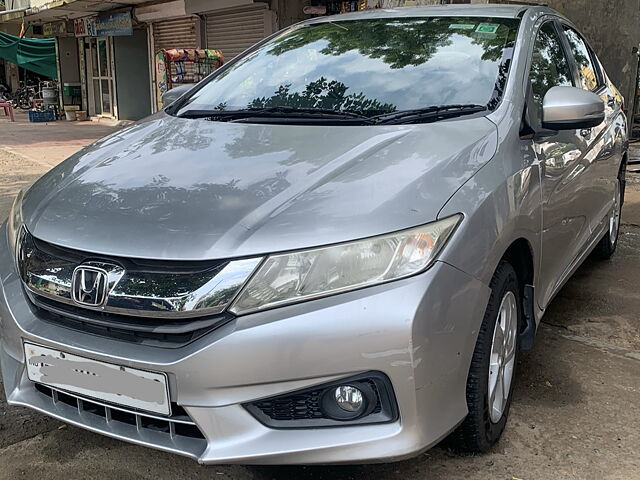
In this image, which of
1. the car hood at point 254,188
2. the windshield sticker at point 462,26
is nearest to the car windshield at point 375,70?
the windshield sticker at point 462,26

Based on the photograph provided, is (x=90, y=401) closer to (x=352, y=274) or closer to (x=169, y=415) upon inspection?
(x=169, y=415)

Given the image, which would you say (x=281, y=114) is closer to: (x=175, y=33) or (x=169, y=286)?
(x=169, y=286)

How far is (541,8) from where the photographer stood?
339 cm

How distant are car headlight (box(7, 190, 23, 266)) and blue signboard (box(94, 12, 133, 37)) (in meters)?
14.6

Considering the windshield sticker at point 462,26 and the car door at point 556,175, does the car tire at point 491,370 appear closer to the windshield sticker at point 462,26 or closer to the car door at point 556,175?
the car door at point 556,175

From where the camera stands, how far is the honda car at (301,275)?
5.96 feet

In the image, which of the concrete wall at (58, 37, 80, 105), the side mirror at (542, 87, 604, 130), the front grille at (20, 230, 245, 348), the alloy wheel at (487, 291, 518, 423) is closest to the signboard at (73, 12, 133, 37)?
the concrete wall at (58, 37, 80, 105)

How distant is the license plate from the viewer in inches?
73.7


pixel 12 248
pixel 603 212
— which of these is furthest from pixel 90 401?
pixel 603 212

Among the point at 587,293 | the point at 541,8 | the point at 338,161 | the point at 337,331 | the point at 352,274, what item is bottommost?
the point at 587,293

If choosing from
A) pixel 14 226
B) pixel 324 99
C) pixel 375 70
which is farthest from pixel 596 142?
pixel 14 226

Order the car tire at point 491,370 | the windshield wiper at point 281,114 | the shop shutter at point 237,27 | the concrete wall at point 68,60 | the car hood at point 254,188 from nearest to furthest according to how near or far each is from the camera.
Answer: the car hood at point 254,188, the car tire at point 491,370, the windshield wiper at point 281,114, the shop shutter at point 237,27, the concrete wall at point 68,60

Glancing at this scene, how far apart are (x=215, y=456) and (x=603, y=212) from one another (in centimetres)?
296

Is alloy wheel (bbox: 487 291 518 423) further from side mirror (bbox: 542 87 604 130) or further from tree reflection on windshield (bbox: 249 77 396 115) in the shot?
tree reflection on windshield (bbox: 249 77 396 115)
